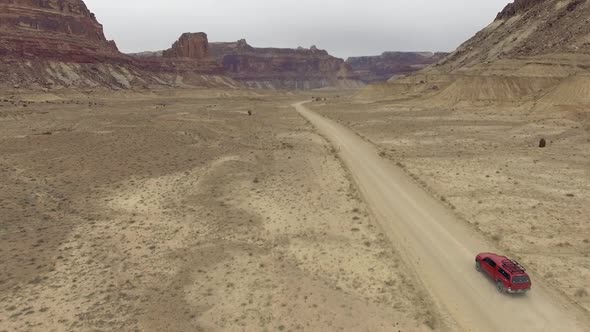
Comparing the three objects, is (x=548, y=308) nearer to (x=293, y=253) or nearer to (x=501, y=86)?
(x=293, y=253)

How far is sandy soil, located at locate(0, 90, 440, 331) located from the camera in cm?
1673

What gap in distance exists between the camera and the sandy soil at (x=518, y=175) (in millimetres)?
21391

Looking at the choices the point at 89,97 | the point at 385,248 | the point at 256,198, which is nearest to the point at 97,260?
the point at 256,198

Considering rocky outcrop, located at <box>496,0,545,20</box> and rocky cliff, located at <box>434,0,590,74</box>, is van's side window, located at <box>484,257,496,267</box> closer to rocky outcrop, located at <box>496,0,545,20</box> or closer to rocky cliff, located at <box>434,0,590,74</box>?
rocky cliff, located at <box>434,0,590,74</box>

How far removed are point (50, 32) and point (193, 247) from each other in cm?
16805

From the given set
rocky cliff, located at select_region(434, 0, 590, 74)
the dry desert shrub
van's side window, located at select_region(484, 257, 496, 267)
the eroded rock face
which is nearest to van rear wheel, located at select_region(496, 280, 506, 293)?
van's side window, located at select_region(484, 257, 496, 267)

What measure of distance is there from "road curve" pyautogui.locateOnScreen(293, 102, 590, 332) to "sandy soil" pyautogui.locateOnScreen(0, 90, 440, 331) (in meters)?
1.01

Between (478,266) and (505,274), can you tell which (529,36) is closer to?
(478,266)

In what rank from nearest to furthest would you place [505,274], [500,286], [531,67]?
1. [505,274]
2. [500,286]
3. [531,67]

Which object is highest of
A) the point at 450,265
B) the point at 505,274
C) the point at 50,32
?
the point at 50,32

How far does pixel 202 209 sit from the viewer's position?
28297 millimetres

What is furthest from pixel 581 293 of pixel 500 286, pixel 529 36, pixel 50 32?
pixel 50 32

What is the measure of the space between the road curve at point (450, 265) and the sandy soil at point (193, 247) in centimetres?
101

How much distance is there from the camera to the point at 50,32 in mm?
157000
